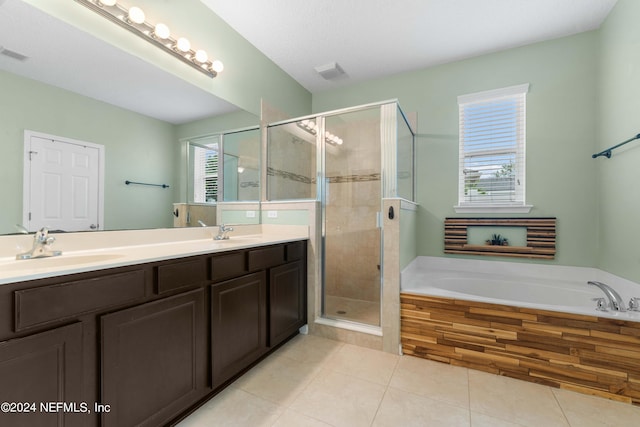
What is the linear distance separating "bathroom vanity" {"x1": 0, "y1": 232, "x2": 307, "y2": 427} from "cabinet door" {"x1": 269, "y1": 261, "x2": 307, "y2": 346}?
5.1 inches

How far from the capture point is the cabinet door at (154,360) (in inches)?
43.1

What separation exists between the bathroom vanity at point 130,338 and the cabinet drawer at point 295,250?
355mm

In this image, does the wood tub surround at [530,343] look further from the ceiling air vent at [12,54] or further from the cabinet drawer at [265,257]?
the ceiling air vent at [12,54]

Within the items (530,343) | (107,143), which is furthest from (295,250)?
(530,343)

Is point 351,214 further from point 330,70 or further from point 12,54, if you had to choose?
point 12,54

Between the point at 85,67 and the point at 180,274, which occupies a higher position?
the point at 85,67

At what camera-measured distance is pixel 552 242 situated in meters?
2.58

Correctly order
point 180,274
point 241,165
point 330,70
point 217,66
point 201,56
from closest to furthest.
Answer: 1. point 180,274
2. point 201,56
3. point 217,66
4. point 241,165
5. point 330,70

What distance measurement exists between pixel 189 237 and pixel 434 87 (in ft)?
9.62

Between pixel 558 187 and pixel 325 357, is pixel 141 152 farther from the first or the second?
pixel 558 187

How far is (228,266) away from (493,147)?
281 cm

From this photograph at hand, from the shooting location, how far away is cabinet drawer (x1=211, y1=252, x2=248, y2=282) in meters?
1.55

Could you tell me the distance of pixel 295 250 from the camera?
92.4 inches

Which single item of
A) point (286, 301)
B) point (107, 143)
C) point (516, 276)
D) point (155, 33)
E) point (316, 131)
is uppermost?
point (155, 33)
